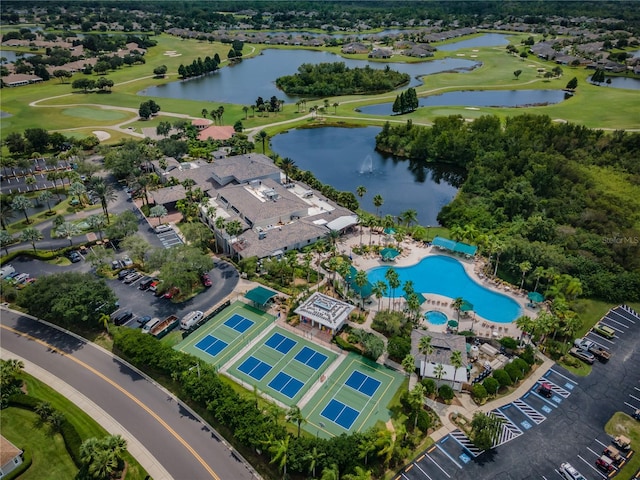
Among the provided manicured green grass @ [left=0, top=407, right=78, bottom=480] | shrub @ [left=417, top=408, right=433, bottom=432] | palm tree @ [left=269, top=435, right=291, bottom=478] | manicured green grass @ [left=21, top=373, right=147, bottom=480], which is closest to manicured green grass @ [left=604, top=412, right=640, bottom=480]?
shrub @ [left=417, top=408, right=433, bottom=432]

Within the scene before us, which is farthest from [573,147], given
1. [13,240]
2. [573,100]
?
[13,240]

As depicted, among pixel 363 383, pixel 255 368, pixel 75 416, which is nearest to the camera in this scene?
pixel 75 416

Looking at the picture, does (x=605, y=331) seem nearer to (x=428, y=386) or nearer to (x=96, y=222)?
(x=428, y=386)

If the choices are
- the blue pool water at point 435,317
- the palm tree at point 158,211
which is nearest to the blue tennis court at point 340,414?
the blue pool water at point 435,317

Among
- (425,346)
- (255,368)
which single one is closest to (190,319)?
(255,368)

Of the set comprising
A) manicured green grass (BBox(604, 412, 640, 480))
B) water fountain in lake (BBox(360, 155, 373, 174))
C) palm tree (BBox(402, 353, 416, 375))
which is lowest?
A: manicured green grass (BBox(604, 412, 640, 480))

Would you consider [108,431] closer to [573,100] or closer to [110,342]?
[110,342]

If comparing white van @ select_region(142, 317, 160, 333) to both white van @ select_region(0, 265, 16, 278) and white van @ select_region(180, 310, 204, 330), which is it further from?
white van @ select_region(0, 265, 16, 278)
